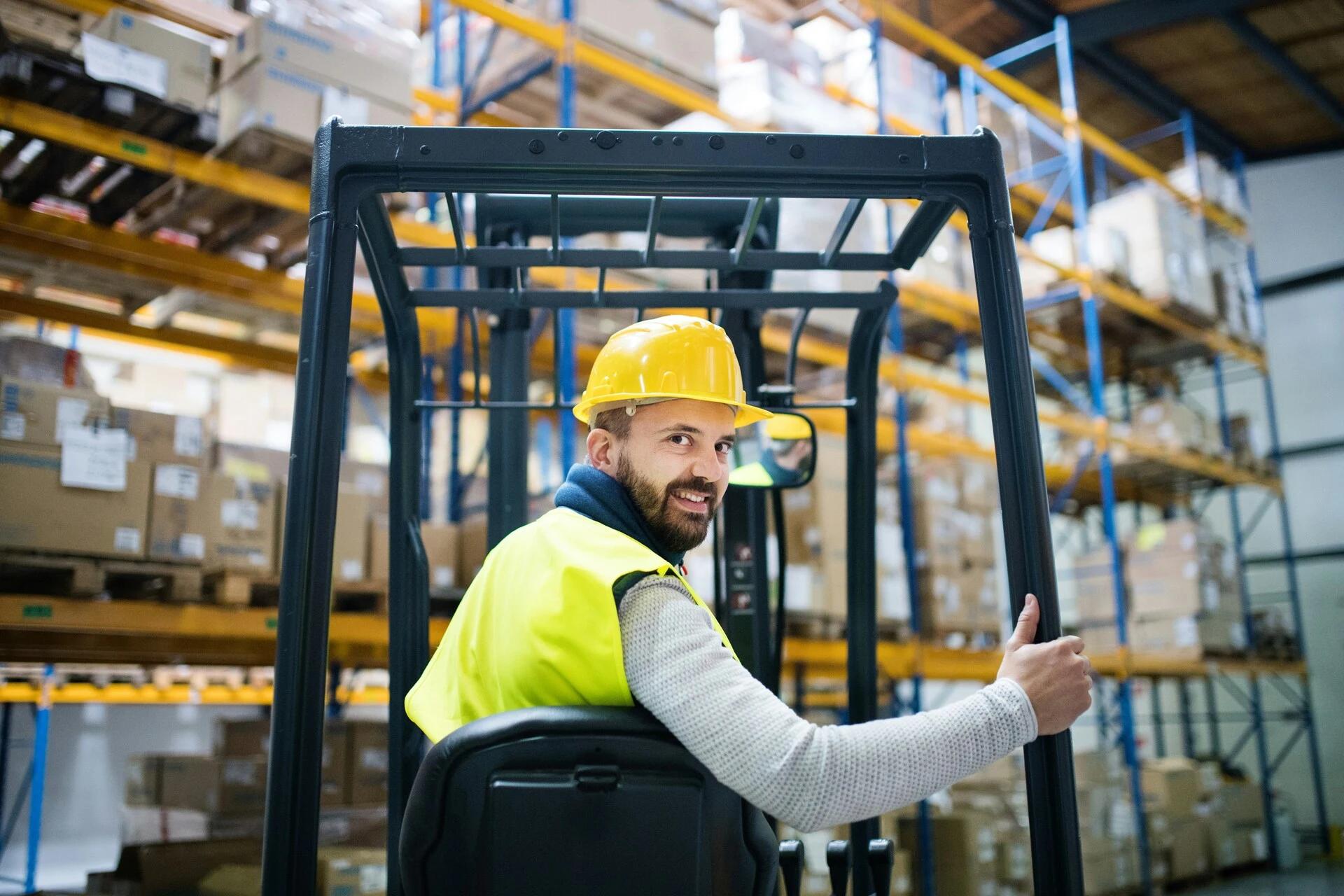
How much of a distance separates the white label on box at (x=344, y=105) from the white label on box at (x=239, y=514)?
5.72 ft

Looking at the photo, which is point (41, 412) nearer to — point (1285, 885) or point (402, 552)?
point (402, 552)

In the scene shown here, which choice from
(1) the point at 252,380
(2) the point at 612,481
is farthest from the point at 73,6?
(2) the point at 612,481

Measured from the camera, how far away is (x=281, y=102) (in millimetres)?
4918

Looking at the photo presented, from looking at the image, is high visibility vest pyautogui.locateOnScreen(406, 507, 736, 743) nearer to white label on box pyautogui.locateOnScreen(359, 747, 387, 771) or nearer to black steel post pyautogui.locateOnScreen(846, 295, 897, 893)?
black steel post pyautogui.locateOnScreen(846, 295, 897, 893)

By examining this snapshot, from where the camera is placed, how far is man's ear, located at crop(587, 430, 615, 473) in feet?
6.67

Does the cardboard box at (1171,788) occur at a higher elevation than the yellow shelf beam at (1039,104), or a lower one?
lower

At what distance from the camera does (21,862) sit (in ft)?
34.0

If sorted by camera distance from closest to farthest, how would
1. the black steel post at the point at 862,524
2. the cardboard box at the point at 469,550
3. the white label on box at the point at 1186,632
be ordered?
1. the black steel post at the point at 862,524
2. the cardboard box at the point at 469,550
3. the white label on box at the point at 1186,632

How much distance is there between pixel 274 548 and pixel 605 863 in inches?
151

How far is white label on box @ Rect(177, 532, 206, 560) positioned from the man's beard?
3289 millimetres

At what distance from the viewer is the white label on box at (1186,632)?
10.2 meters

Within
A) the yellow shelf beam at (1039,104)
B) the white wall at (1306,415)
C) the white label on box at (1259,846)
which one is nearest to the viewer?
the yellow shelf beam at (1039,104)

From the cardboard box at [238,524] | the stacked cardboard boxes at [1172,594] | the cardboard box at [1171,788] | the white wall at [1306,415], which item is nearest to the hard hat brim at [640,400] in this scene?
the cardboard box at [238,524]

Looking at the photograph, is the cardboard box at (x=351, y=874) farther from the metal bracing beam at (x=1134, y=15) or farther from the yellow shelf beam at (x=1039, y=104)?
the metal bracing beam at (x=1134, y=15)
